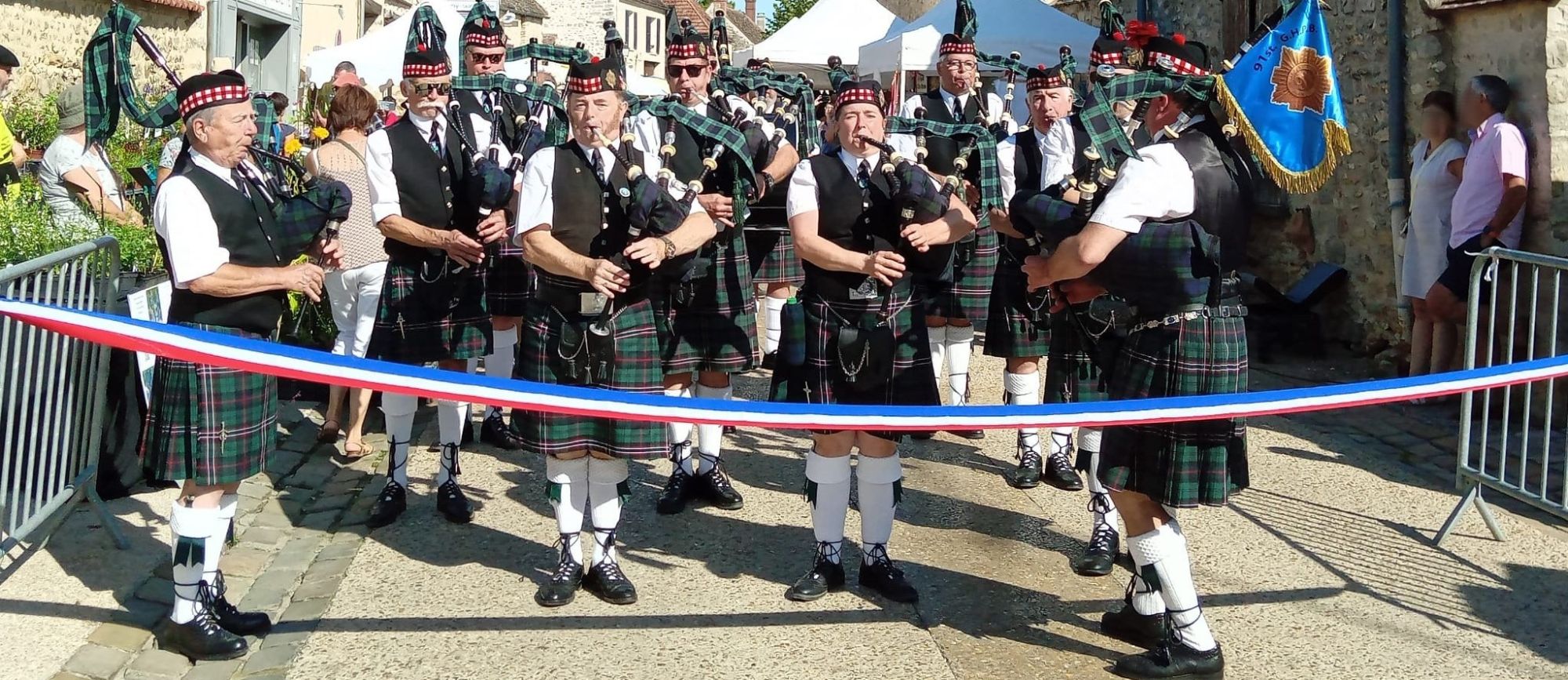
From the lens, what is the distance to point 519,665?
3926 mm

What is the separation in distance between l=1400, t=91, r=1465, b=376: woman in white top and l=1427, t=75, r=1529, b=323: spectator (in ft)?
0.52

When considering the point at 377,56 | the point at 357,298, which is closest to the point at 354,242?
the point at 357,298

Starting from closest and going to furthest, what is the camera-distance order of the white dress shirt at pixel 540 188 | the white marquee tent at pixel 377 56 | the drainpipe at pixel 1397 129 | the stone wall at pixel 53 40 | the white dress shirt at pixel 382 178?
1. the white dress shirt at pixel 540 188
2. the white dress shirt at pixel 382 178
3. the drainpipe at pixel 1397 129
4. the stone wall at pixel 53 40
5. the white marquee tent at pixel 377 56

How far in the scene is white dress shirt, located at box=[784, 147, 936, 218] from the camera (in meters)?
4.41

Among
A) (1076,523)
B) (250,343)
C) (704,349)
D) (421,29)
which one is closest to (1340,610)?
(1076,523)

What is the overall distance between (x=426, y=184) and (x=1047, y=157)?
7.95 feet

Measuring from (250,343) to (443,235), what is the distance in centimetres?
201

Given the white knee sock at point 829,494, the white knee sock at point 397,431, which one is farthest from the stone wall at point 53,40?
the white knee sock at point 829,494

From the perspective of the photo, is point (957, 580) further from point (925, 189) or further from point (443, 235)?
point (443, 235)

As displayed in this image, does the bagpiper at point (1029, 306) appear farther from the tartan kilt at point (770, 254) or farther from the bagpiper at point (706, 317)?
the tartan kilt at point (770, 254)

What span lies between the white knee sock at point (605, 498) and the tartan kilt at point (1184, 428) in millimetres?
1571

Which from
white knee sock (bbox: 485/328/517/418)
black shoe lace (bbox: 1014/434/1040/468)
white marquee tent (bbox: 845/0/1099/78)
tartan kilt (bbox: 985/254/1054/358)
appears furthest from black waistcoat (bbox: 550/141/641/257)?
white marquee tent (bbox: 845/0/1099/78)

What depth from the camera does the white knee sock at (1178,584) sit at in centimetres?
380

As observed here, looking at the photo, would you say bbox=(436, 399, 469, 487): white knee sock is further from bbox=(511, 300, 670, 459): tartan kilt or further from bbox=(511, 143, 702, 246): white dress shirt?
bbox=(511, 143, 702, 246): white dress shirt
